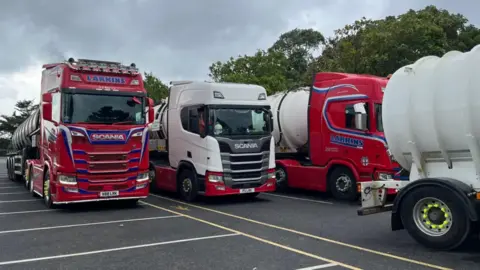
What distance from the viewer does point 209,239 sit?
26.2ft

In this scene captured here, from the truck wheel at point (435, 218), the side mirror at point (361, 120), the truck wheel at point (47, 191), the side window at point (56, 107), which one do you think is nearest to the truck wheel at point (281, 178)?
the side mirror at point (361, 120)

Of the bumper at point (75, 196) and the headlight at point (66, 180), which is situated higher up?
the headlight at point (66, 180)

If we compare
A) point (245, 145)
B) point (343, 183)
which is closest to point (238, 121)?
point (245, 145)

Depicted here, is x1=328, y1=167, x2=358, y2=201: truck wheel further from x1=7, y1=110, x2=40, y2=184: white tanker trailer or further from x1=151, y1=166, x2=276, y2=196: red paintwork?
x1=7, y1=110, x2=40, y2=184: white tanker trailer

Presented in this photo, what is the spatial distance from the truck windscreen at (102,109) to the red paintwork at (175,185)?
2446 millimetres

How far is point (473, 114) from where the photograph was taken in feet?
22.1

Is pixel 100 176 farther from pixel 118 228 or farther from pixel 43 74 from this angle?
pixel 43 74

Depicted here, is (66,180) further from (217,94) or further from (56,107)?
(217,94)

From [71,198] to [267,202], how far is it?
16.9ft

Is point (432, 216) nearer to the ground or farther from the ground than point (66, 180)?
nearer to the ground

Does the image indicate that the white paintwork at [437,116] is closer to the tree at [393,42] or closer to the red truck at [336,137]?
the red truck at [336,137]

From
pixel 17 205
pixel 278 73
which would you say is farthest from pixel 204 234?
pixel 278 73

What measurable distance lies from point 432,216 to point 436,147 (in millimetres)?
1086

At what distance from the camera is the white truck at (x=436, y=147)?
6.78 meters
